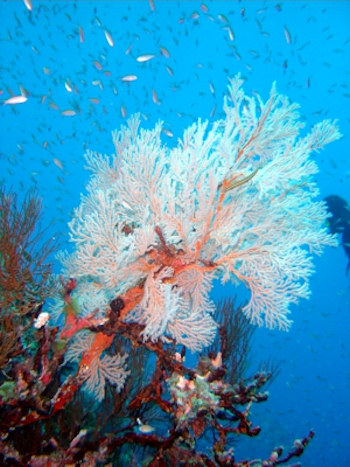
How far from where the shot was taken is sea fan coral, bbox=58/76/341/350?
10.6 feet

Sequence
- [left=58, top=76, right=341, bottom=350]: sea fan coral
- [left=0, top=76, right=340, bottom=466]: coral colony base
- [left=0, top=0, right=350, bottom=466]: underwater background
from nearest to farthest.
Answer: [left=0, top=76, right=340, bottom=466]: coral colony base, [left=58, top=76, right=341, bottom=350]: sea fan coral, [left=0, top=0, right=350, bottom=466]: underwater background

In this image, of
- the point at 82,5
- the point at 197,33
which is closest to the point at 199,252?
the point at 82,5

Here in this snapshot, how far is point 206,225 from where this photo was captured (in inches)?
130

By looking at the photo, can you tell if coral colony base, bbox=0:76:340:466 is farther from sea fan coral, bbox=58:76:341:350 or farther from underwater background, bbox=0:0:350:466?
underwater background, bbox=0:0:350:466

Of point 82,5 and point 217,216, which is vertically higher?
point 82,5

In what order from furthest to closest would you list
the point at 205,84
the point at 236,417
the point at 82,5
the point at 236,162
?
the point at 205,84, the point at 82,5, the point at 236,162, the point at 236,417

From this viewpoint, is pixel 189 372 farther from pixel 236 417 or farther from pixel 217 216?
pixel 217 216

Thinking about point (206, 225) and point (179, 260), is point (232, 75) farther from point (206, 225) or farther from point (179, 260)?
point (179, 260)

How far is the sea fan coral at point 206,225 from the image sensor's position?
3246mm

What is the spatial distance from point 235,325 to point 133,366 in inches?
76.6

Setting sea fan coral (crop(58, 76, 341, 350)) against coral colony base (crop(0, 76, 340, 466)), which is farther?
sea fan coral (crop(58, 76, 341, 350))

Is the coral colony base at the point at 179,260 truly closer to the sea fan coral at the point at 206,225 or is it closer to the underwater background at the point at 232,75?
the sea fan coral at the point at 206,225

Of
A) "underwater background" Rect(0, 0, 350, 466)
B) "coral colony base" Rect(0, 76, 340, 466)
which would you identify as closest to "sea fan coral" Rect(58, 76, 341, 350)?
"coral colony base" Rect(0, 76, 340, 466)

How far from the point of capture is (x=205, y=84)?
80.6m
